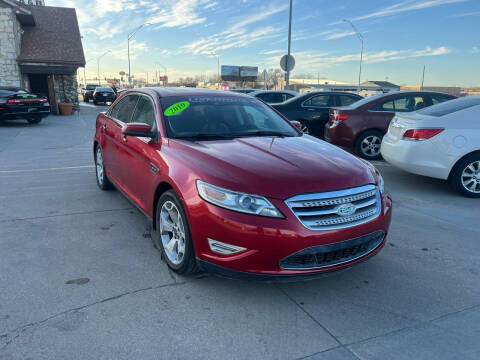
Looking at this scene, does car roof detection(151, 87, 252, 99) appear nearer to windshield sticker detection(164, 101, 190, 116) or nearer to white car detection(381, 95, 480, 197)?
windshield sticker detection(164, 101, 190, 116)

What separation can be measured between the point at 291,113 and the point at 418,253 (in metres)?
7.13

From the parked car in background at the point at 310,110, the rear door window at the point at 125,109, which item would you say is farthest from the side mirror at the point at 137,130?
the parked car in background at the point at 310,110

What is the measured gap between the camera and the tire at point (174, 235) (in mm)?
2994

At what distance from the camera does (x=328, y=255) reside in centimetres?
275

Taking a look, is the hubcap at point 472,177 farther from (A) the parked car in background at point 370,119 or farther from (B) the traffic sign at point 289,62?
(B) the traffic sign at point 289,62

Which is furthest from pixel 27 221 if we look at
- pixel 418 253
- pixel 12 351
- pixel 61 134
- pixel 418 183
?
pixel 61 134

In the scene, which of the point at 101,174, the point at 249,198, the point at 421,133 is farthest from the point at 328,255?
the point at 101,174

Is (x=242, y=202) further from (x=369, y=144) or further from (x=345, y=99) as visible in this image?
(x=345, y=99)

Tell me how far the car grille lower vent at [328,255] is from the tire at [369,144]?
5.81 m

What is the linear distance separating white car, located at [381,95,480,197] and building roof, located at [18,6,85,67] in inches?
767

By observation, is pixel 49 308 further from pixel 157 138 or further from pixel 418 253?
pixel 418 253

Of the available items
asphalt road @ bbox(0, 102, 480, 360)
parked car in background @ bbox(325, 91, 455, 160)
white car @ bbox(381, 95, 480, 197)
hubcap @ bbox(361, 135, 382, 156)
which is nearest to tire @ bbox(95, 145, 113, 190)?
asphalt road @ bbox(0, 102, 480, 360)

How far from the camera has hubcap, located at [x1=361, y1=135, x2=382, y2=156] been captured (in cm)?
841

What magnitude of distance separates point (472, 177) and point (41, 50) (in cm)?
2203
